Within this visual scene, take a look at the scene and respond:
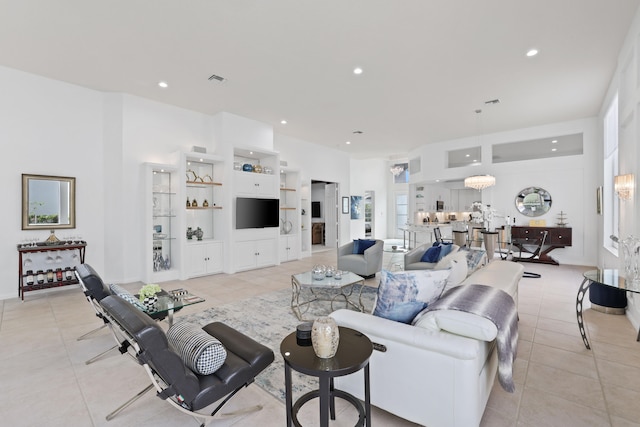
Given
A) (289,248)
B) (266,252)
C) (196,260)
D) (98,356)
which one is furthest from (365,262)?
(98,356)

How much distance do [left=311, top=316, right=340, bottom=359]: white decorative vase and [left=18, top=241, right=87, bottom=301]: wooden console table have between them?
5202 millimetres

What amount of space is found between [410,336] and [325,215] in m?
8.96

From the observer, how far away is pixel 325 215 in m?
10.8

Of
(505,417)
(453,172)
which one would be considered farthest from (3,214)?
(453,172)

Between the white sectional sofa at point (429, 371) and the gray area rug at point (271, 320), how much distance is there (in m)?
0.65

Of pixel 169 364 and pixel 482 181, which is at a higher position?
pixel 482 181

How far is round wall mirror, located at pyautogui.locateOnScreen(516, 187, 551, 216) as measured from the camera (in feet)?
25.8

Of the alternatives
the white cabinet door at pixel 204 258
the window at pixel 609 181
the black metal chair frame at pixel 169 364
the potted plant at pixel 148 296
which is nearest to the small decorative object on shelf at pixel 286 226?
the white cabinet door at pixel 204 258

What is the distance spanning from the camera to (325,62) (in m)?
4.43

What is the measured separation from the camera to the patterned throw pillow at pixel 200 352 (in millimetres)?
1809

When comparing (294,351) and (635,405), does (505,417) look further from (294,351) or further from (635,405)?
(294,351)

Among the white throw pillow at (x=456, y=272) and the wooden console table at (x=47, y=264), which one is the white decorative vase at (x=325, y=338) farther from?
the wooden console table at (x=47, y=264)

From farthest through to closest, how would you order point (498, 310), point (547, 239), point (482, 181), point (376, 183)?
point (376, 183)
point (482, 181)
point (547, 239)
point (498, 310)

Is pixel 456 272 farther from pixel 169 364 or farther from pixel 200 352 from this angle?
pixel 169 364
